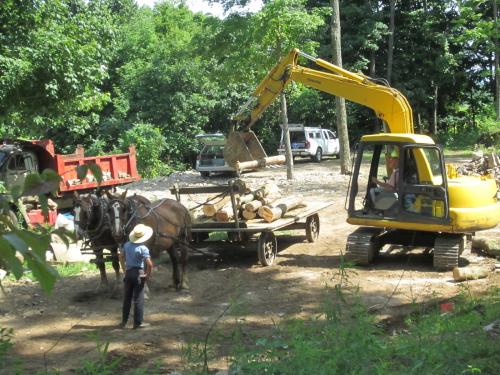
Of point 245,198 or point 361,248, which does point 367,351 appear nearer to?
point 361,248

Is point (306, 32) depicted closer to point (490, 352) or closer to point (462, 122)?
point (490, 352)

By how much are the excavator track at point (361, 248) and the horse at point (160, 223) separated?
288 centimetres

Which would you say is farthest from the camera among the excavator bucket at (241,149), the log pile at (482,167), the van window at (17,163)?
the log pile at (482,167)

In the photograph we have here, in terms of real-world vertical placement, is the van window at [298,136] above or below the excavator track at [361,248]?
above

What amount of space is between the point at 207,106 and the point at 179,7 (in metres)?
21.9

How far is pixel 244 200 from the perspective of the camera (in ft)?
40.2

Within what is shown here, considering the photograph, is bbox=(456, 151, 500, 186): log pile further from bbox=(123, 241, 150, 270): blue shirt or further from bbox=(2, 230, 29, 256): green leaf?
bbox=(2, 230, 29, 256): green leaf

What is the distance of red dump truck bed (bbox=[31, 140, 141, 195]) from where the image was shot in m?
16.4

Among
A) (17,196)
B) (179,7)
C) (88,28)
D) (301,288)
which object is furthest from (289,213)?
(179,7)

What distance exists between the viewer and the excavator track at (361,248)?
37.9 feet

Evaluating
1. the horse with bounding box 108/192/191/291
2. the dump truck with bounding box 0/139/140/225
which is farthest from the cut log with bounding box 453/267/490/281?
the dump truck with bounding box 0/139/140/225

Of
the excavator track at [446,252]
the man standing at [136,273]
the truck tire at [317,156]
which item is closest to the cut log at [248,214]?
the excavator track at [446,252]

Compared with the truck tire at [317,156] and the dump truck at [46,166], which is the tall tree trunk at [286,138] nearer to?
the dump truck at [46,166]

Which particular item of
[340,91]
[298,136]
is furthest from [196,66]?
[340,91]
